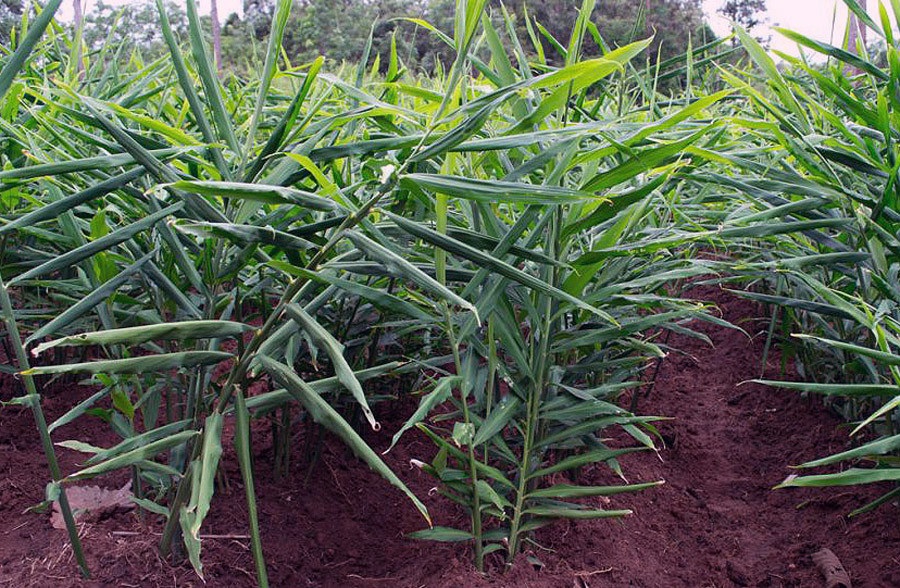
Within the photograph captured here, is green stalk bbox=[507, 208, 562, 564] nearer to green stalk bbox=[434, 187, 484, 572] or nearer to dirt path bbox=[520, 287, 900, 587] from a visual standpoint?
green stalk bbox=[434, 187, 484, 572]

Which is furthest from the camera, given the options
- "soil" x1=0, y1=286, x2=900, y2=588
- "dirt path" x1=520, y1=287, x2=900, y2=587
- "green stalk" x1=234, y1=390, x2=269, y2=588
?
"dirt path" x1=520, y1=287, x2=900, y2=587

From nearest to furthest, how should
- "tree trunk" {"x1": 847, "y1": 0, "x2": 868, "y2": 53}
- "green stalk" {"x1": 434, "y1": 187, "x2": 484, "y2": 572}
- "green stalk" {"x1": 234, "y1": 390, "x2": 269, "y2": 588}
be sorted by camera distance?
"green stalk" {"x1": 234, "y1": 390, "x2": 269, "y2": 588} < "green stalk" {"x1": 434, "y1": 187, "x2": 484, "y2": 572} < "tree trunk" {"x1": 847, "y1": 0, "x2": 868, "y2": 53}

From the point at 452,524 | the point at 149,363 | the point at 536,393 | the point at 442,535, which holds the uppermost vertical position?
the point at 149,363

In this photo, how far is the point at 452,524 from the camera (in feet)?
5.22

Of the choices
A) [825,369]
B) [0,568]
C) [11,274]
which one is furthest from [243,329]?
[825,369]

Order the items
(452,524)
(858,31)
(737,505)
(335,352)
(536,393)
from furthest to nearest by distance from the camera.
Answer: (858,31) → (737,505) → (452,524) → (536,393) → (335,352)

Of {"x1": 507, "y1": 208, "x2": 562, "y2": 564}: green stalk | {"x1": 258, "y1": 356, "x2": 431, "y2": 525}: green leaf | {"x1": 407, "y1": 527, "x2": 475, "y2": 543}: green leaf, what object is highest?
{"x1": 258, "y1": 356, "x2": 431, "y2": 525}: green leaf

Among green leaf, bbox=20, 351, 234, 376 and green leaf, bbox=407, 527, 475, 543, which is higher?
green leaf, bbox=20, 351, 234, 376

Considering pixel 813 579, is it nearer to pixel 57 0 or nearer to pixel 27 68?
pixel 57 0

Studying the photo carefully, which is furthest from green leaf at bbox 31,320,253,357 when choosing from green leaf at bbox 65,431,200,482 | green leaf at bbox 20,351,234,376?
green leaf at bbox 65,431,200,482

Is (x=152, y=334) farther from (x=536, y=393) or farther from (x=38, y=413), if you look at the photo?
(x=536, y=393)

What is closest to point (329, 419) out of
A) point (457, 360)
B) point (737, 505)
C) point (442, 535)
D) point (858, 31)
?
point (457, 360)

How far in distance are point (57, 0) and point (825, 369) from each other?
196 centimetres

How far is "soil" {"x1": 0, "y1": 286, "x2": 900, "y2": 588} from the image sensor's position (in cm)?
136
